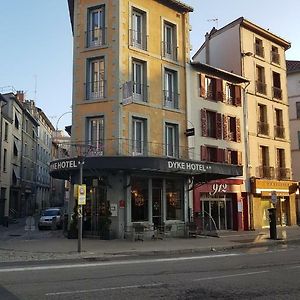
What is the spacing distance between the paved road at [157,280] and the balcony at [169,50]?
15985 mm

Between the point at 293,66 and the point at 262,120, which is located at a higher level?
the point at 293,66

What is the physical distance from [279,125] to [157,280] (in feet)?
93.1

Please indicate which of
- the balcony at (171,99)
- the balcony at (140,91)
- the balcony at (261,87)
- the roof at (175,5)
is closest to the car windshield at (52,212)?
the balcony at (171,99)

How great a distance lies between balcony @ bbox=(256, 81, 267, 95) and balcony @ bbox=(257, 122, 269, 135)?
2465mm

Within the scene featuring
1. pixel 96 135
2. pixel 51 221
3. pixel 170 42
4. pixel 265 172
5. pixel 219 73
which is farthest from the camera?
pixel 51 221

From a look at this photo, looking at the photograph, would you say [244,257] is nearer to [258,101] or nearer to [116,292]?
[116,292]

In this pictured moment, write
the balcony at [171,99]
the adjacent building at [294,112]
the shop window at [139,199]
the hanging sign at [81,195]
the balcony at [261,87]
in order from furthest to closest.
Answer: the adjacent building at [294,112] < the balcony at [261,87] < the balcony at [171,99] < the shop window at [139,199] < the hanging sign at [81,195]

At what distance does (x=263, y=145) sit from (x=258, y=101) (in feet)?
10.9

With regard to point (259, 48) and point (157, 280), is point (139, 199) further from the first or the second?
point (259, 48)

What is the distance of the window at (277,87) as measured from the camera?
3612 centimetres

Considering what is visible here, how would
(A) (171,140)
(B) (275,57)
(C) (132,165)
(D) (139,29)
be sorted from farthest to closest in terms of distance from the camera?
(B) (275,57)
(A) (171,140)
(D) (139,29)
(C) (132,165)

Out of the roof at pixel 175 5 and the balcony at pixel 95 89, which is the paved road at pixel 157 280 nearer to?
the balcony at pixel 95 89

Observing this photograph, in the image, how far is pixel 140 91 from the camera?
2575cm

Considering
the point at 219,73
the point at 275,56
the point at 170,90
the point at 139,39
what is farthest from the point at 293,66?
the point at 139,39
